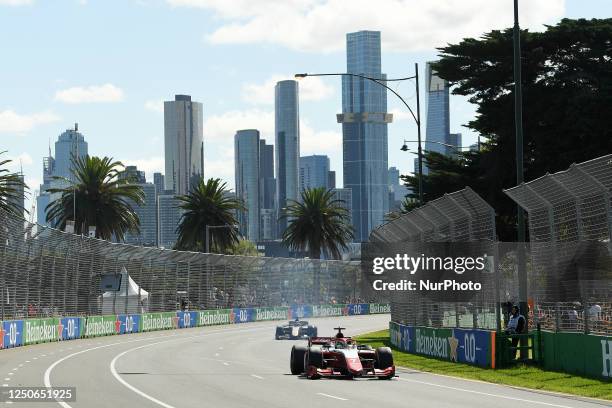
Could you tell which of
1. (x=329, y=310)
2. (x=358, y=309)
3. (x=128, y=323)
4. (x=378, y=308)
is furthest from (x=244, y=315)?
(x=378, y=308)

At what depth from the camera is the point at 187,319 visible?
238ft

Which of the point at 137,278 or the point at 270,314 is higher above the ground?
the point at 137,278

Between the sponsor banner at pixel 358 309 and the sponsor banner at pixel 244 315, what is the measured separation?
1667 cm

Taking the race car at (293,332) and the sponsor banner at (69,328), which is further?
the race car at (293,332)

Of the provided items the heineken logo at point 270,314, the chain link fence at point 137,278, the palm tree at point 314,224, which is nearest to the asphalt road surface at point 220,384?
the chain link fence at point 137,278

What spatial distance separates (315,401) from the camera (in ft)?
65.9

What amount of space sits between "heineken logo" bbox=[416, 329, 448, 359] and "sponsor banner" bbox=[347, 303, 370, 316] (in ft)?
205

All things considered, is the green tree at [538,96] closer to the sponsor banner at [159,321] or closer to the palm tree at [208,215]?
A: the sponsor banner at [159,321]

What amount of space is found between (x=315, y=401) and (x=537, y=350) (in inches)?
373

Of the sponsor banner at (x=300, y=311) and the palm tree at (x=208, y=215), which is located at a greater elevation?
the palm tree at (x=208, y=215)

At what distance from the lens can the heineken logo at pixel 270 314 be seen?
84.9 metres

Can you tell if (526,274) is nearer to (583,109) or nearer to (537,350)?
(537,350)

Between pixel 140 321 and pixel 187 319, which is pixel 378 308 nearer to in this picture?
pixel 187 319

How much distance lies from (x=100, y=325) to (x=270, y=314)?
29157mm
